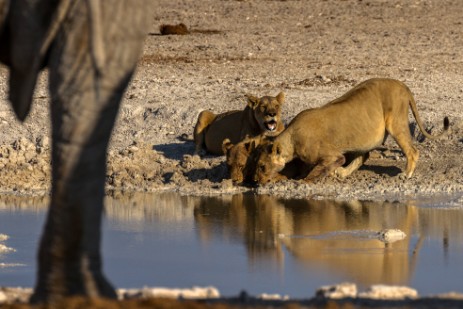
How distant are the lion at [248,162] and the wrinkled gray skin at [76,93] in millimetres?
7258

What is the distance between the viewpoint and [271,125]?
13562mm

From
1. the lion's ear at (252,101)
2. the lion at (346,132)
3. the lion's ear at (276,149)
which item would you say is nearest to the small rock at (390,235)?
the lion at (346,132)

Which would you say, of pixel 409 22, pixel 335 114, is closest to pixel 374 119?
pixel 335 114

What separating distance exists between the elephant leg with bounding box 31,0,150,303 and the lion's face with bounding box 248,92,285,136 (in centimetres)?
840

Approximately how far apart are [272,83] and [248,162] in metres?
4.02

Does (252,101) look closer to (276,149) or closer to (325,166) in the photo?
(276,149)

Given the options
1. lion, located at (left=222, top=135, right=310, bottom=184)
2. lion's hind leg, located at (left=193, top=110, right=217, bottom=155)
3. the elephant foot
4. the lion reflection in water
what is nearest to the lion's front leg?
lion, located at (left=222, top=135, right=310, bottom=184)

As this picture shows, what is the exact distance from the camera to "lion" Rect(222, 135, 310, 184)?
12500 mm

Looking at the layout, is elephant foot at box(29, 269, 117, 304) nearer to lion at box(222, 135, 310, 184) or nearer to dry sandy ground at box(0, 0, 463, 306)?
dry sandy ground at box(0, 0, 463, 306)

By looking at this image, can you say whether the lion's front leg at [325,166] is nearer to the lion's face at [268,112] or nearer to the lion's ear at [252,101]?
the lion's face at [268,112]

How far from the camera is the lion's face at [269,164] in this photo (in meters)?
12.5

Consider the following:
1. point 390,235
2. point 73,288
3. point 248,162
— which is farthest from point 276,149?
point 73,288

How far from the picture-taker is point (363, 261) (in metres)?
8.34

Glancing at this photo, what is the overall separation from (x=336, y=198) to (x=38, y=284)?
6.61 metres
